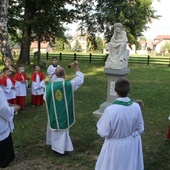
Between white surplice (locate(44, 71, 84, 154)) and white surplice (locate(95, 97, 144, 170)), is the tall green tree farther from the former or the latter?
white surplice (locate(95, 97, 144, 170))

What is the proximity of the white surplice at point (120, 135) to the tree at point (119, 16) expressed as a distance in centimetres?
1837

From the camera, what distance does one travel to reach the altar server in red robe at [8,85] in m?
7.69

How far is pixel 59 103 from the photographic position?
5.10 metres

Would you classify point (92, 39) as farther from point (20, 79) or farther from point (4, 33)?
point (20, 79)

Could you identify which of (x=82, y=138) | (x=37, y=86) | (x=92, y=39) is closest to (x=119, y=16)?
(x=92, y=39)

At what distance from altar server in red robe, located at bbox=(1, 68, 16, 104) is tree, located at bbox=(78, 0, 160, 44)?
48.2 ft

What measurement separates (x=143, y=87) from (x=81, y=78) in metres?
8.55

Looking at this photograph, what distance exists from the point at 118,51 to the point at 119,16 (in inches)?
547

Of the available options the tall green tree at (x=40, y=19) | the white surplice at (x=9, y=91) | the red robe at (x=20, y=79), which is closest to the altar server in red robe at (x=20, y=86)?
the red robe at (x=20, y=79)

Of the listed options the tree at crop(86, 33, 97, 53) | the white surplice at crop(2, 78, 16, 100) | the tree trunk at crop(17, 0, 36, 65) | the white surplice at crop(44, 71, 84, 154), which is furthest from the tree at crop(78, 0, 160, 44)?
the white surplice at crop(44, 71, 84, 154)

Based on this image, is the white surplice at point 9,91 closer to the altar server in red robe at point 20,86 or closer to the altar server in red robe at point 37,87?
the altar server in red robe at point 20,86

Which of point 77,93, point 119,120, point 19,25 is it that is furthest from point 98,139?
point 19,25

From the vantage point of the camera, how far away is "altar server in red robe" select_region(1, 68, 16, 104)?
7.69 metres

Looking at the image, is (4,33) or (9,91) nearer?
(9,91)
